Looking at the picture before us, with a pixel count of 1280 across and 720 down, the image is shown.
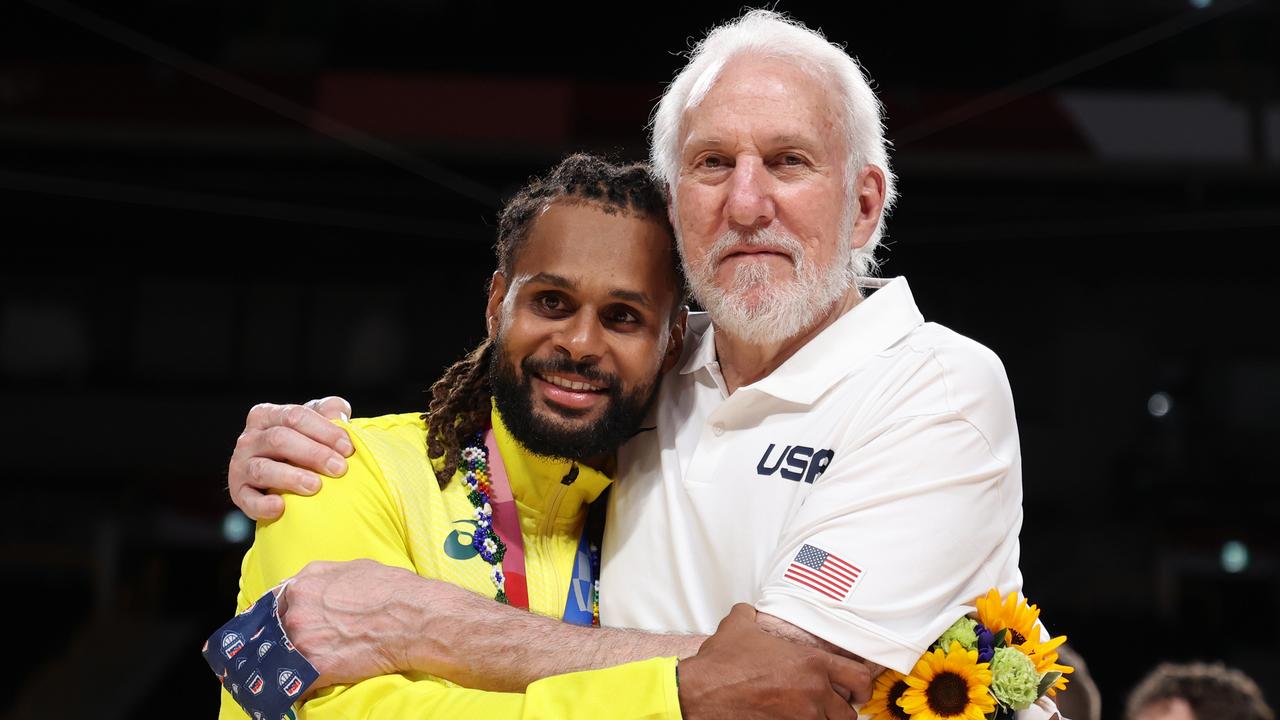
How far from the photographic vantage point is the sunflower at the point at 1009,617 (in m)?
1.85

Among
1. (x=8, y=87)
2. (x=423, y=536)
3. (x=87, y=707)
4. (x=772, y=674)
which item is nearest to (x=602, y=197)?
(x=423, y=536)

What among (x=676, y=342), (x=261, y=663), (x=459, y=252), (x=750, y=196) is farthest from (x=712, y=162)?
(x=459, y=252)

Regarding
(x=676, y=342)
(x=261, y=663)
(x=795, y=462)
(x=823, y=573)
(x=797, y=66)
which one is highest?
(x=797, y=66)

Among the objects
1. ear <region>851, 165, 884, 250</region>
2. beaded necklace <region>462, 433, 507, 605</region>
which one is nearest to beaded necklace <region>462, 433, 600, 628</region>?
beaded necklace <region>462, 433, 507, 605</region>

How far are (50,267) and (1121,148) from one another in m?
4.74

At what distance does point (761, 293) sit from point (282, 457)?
779 mm

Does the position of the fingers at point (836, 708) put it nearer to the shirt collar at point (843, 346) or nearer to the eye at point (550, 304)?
the shirt collar at point (843, 346)

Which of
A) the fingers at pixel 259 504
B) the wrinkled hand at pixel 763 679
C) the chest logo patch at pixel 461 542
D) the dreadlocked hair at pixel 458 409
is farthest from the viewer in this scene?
the dreadlocked hair at pixel 458 409

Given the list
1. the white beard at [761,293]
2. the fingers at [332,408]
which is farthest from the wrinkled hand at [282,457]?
→ the white beard at [761,293]

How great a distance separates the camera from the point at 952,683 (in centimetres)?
179

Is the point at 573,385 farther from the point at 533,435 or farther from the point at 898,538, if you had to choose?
the point at 898,538

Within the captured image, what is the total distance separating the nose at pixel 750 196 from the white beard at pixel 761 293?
0.08 ft

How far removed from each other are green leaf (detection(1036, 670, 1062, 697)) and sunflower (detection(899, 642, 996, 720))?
0.14 meters

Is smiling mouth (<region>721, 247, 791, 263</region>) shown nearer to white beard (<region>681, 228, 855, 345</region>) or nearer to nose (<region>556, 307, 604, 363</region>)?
white beard (<region>681, 228, 855, 345</region>)
